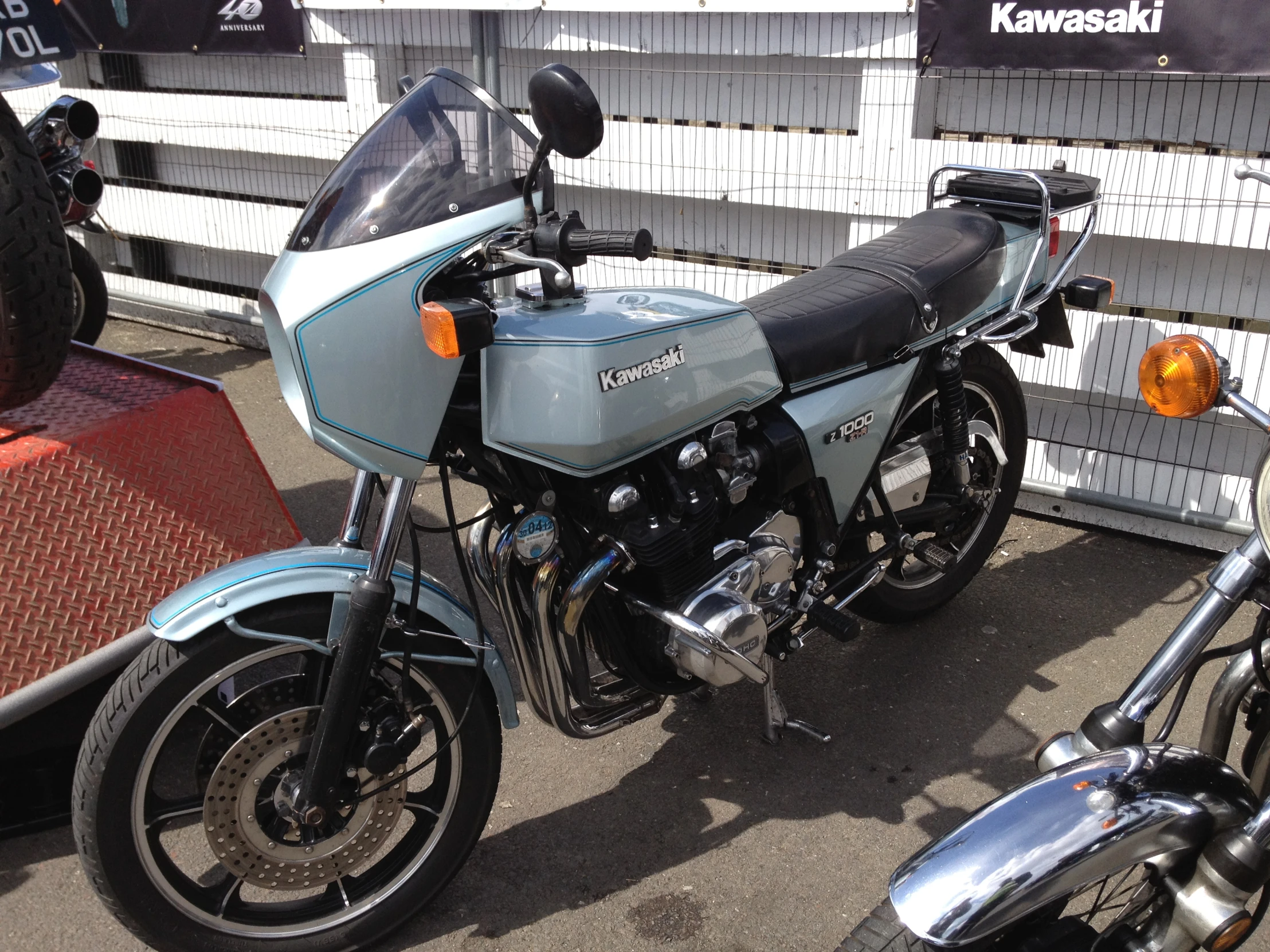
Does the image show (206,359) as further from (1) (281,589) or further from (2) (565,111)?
(2) (565,111)

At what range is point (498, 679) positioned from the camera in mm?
2543

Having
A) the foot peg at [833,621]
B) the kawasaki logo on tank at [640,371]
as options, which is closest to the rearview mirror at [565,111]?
the kawasaki logo on tank at [640,371]

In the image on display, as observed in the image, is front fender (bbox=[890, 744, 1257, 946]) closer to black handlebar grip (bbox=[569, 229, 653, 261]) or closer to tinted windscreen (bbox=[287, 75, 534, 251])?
black handlebar grip (bbox=[569, 229, 653, 261])

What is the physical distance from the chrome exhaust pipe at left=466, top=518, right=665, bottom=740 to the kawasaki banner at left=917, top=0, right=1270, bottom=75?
8.91ft

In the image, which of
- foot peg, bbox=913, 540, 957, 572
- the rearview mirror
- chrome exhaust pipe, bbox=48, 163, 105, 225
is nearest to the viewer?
the rearview mirror

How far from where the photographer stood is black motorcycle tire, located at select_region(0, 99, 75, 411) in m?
2.92

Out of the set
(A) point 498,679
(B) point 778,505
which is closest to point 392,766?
(A) point 498,679

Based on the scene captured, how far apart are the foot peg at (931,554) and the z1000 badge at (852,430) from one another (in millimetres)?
549

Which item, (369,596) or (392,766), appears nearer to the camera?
(369,596)

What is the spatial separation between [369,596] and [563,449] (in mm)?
472

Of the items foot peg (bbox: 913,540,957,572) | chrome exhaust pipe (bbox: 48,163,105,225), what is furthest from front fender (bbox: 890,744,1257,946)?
chrome exhaust pipe (bbox: 48,163,105,225)

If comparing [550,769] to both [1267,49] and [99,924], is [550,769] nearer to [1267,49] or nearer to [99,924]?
[99,924]

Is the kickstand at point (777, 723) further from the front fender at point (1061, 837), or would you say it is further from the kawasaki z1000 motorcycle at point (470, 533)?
the front fender at point (1061, 837)

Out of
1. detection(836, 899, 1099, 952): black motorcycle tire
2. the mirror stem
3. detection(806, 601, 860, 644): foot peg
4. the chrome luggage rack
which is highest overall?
the mirror stem
